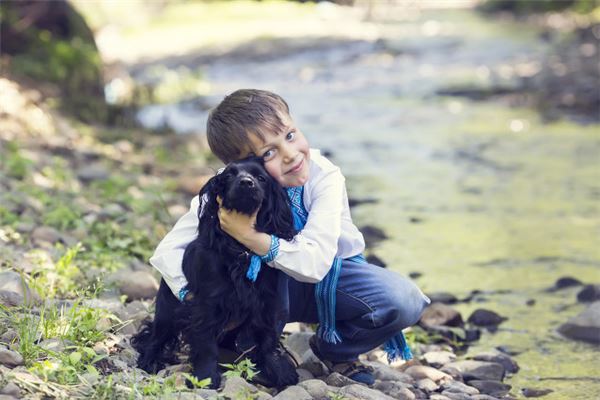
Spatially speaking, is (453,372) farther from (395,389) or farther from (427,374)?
(395,389)

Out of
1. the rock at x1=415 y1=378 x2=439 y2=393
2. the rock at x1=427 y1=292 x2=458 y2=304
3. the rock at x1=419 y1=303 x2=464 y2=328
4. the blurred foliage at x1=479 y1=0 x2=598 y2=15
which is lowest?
the blurred foliage at x1=479 y1=0 x2=598 y2=15

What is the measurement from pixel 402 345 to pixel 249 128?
1.21 metres

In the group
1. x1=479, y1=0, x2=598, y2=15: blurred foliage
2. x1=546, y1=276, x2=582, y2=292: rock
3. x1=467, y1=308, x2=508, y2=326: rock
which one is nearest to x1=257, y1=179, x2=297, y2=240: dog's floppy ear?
x1=467, y1=308, x2=508, y2=326: rock

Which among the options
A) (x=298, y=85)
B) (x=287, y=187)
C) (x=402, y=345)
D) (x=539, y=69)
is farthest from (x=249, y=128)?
(x=539, y=69)

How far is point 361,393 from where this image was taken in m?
3.63

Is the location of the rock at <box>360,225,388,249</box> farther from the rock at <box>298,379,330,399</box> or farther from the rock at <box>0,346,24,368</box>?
the rock at <box>0,346,24,368</box>

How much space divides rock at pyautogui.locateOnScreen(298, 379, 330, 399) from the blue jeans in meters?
0.34

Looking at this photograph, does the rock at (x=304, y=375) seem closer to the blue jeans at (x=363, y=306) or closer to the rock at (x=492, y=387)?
the blue jeans at (x=363, y=306)

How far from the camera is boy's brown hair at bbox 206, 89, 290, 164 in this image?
3660mm

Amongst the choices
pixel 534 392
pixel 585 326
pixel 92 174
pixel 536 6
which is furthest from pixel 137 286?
pixel 536 6

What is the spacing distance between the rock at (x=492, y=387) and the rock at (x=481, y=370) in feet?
0.23

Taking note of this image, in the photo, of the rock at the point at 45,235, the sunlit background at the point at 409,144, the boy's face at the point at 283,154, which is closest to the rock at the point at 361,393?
the boy's face at the point at 283,154

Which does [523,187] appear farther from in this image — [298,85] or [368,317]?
[298,85]

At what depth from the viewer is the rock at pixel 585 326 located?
5051 millimetres
